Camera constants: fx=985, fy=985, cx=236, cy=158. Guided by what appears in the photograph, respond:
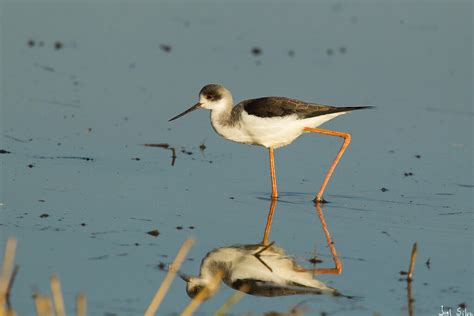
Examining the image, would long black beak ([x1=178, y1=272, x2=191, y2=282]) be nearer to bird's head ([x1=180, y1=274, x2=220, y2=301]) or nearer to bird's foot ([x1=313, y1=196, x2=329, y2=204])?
bird's head ([x1=180, y1=274, x2=220, y2=301])

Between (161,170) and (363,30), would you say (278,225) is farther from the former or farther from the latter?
(363,30)

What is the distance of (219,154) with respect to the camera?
31.8 feet

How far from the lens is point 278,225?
24.8 feet

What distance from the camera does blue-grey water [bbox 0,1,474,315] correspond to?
6352mm

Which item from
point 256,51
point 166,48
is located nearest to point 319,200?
point 256,51

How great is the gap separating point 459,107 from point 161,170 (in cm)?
462

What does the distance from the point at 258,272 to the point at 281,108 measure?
96.3 inches

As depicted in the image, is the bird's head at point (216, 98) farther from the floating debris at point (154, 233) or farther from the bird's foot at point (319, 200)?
the floating debris at point (154, 233)

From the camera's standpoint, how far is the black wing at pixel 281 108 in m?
8.45

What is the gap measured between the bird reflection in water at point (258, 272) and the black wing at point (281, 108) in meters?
1.76

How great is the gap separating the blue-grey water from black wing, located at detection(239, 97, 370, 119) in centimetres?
67

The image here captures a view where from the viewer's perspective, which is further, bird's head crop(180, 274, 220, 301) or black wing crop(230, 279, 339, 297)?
black wing crop(230, 279, 339, 297)

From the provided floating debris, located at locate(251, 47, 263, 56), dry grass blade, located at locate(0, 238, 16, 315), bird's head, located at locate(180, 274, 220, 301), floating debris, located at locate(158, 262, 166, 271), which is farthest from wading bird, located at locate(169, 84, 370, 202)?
floating debris, located at locate(251, 47, 263, 56)

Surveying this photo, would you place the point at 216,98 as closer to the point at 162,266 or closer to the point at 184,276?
the point at 162,266
